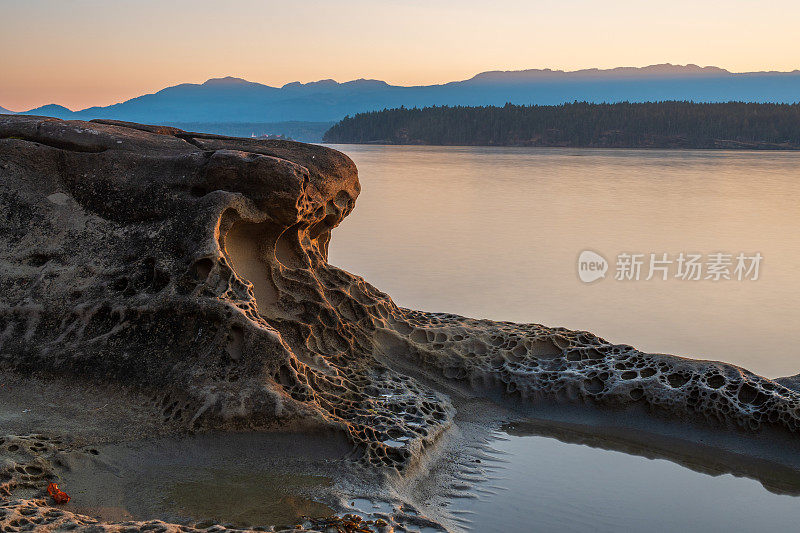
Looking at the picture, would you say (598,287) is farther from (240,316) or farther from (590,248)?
(240,316)

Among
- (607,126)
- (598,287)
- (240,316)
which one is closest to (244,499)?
(240,316)

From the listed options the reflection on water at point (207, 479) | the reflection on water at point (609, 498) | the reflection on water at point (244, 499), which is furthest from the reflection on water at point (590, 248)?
the reflection on water at point (244, 499)

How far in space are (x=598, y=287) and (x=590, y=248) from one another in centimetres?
346

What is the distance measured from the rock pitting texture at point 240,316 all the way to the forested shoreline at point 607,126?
266 ft

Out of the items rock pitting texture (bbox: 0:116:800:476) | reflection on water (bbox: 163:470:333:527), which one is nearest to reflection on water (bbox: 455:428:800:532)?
rock pitting texture (bbox: 0:116:800:476)

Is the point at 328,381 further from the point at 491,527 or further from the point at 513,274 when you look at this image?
the point at 513,274

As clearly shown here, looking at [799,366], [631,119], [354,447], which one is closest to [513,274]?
[799,366]

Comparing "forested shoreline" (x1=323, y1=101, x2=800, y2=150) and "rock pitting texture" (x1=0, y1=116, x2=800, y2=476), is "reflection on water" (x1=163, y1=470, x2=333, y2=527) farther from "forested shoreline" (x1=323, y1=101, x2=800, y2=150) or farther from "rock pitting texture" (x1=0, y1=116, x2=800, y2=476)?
"forested shoreline" (x1=323, y1=101, x2=800, y2=150)

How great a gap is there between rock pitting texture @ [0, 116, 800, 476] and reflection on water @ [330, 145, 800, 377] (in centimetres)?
198

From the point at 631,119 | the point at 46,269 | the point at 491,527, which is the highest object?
the point at 631,119

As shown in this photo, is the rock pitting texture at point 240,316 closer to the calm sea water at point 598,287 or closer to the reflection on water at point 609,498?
the reflection on water at point 609,498

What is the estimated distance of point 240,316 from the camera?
520 centimetres

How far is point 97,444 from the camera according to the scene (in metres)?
4.59

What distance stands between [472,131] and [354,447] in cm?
8983
